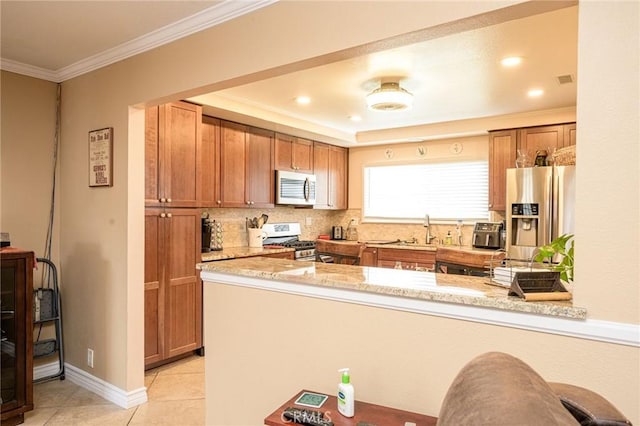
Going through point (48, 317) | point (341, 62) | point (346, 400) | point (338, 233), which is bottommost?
point (48, 317)

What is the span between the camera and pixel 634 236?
1238 millimetres

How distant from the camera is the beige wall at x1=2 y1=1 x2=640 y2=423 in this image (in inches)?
49.5

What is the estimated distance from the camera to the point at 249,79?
2.23 metres

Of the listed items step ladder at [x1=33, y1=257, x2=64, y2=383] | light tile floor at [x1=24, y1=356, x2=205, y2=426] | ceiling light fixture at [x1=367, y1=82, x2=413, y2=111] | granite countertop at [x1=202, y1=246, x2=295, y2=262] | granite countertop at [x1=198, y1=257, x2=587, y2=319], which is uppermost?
ceiling light fixture at [x1=367, y1=82, x2=413, y2=111]

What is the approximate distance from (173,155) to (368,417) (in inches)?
107

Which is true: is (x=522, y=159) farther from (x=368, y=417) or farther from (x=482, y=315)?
(x=368, y=417)

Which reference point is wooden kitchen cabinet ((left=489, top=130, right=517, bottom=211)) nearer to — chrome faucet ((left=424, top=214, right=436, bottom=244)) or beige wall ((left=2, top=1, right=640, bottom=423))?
chrome faucet ((left=424, top=214, right=436, bottom=244))

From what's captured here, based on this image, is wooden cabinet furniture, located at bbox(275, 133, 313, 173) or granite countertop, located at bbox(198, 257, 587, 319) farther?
wooden cabinet furniture, located at bbox(275, 133, 313, 173)

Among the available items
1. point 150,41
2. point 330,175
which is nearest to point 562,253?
point 150,41

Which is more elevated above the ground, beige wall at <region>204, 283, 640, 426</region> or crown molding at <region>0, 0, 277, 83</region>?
crown molding at <region>0, 0, 277, 83</region>

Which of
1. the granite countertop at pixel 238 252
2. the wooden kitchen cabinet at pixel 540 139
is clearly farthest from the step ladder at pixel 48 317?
the wooden kitchen cabinet at pixel 540 139

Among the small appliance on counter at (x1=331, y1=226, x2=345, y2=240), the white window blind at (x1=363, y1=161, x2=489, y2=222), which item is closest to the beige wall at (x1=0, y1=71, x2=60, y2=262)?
the small appliance on counter at (x1=331, y1=226, x2=345, y2=240)

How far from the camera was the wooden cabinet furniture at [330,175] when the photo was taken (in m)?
5.59

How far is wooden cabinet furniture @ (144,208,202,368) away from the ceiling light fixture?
5.95 ft
